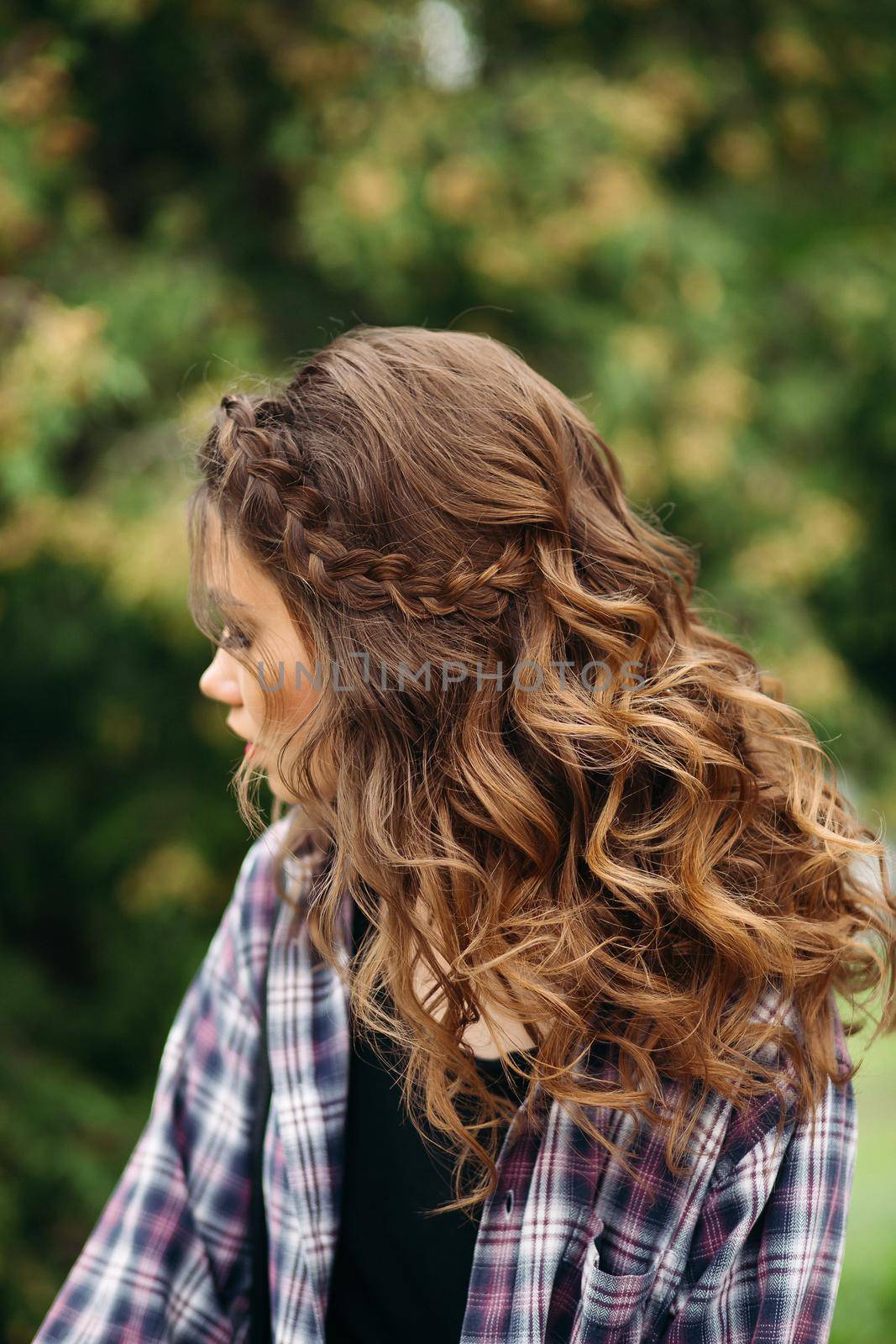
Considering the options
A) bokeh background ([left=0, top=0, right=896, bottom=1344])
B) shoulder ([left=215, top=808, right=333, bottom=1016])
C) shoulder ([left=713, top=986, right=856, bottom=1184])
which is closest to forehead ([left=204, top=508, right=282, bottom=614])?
shoulder ([left=215, top=808, right=333, bottom=1016])

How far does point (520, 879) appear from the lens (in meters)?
1.17

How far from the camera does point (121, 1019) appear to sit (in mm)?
3355

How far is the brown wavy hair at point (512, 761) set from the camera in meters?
1.10

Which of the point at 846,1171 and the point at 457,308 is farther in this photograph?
the point at 457,308

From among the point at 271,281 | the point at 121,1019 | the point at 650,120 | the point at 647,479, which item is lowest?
the point at 121,1019

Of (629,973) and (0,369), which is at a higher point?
(0,369)

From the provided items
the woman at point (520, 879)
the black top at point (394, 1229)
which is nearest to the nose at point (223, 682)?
the woman at point (520, 879)

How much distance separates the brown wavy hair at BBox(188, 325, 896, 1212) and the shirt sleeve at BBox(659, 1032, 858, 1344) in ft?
0.19

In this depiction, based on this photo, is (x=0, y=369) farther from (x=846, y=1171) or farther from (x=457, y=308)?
(x=846, y=1171)

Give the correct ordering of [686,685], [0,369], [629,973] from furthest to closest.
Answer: [0,369] → [686,685] → [629,973]

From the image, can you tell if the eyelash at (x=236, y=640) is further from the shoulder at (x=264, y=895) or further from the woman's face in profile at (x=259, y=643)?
the shoulder at (x=264, y=895)

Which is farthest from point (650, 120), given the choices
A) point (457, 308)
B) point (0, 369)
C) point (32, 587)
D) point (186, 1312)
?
point (186, 1312)

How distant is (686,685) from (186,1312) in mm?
1088

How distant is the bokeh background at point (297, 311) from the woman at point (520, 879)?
137 centimetres
